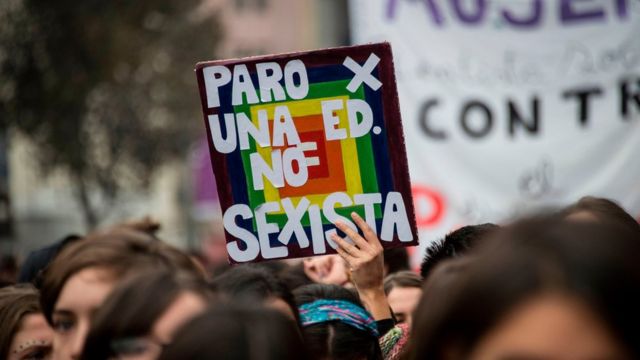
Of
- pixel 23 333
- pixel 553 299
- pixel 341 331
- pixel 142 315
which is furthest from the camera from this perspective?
pixel 23 333

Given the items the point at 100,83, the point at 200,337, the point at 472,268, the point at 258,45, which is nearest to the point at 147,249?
the point at 200,337

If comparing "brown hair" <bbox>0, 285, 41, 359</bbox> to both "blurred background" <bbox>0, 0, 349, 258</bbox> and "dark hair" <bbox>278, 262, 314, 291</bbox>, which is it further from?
"blurred background" <bbox>0, 0, 349, 258</bbox>

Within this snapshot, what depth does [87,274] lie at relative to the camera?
282 centimetres

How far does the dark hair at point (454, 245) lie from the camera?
3.77 m

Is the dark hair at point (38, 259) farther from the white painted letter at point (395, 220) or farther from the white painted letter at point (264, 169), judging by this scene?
the white painted letter at point (395, 220)

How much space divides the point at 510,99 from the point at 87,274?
15.3 ft

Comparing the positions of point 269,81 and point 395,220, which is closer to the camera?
point 395,220

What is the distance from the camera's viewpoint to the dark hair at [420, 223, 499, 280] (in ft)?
12.4

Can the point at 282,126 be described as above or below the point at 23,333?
above

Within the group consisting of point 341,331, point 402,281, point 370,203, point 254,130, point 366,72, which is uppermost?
point 366,72

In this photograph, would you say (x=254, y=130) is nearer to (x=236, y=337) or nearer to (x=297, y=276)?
(x=297, y=276)

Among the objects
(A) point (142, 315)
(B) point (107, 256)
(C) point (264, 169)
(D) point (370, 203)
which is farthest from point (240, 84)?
(A) point (142, 315)

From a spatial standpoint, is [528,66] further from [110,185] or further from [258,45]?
[258,45]

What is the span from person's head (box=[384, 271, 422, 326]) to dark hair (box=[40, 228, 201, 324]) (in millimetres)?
2163
